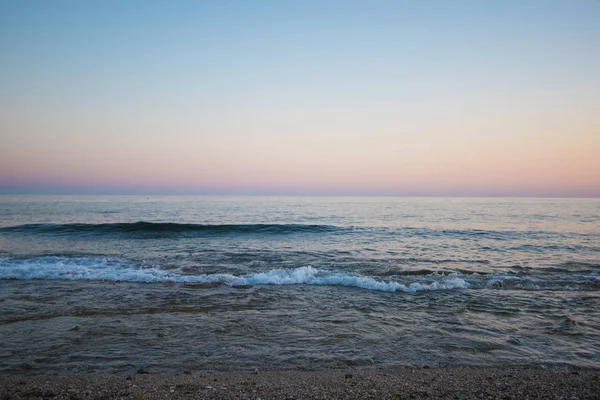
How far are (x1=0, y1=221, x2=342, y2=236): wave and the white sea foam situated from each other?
13003mm

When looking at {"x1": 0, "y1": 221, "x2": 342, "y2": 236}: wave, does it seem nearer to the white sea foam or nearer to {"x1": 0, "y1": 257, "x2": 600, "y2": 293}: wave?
the white sea foam

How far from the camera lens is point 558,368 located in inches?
213

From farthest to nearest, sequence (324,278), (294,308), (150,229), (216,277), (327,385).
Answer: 1. (150,229)
2. (216,277)
3. (324,278)
4. (294,308)
5. (327,385)

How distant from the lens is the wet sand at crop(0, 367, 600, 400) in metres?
4.26

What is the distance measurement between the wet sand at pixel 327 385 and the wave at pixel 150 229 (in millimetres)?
22682

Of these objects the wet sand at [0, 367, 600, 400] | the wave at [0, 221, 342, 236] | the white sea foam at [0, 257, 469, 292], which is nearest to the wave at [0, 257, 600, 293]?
the white sea foam at [0, 257, 469, 292]

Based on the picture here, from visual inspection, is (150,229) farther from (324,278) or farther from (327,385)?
(327,385)

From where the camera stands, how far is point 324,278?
464 inches

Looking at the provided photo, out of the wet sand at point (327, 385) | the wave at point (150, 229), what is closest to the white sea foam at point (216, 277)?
the wet sand at point (327, 385)

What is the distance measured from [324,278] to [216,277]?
3.78 m

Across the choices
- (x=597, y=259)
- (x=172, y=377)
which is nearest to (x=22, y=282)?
(x=172, y=377)

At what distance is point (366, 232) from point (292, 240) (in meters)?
6.35

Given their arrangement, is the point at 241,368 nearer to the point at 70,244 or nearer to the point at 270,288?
the point at 270,288

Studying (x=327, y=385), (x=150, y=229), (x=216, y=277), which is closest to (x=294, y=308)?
(x=327, y=385)
